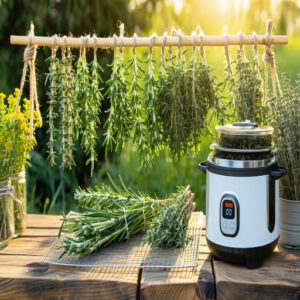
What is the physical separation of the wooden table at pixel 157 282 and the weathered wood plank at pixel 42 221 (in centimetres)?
37

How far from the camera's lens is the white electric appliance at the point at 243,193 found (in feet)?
5.10

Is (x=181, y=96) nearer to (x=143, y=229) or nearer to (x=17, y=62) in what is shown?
(x=143, y=229)

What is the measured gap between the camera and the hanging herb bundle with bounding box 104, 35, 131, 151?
181cm

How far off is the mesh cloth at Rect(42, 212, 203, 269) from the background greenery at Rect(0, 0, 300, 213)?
112 centimetres

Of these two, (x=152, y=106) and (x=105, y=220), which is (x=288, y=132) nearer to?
(x=152, y=106)

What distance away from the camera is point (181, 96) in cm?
179

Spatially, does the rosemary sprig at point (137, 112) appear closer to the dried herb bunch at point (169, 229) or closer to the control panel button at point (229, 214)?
the dried herb bunch at point (169, 229)

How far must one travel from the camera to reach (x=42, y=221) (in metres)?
2.11

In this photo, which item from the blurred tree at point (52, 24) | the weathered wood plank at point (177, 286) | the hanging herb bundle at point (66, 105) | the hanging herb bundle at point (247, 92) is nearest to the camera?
the weathered wood plank at point (177, 286)

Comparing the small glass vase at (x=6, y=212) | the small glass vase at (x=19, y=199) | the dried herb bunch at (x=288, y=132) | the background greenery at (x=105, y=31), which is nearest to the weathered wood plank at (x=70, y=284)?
the small glass vase at (x=6, y=212)

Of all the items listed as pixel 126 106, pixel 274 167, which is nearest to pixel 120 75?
pixel 126 106

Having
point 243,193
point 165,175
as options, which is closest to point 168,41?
point 243,193

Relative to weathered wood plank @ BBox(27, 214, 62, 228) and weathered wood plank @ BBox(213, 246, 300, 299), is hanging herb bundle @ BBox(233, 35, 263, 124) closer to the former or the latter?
weathered wood plank @ BBox(213, 246, 300, 299)

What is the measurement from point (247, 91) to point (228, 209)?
400 millimetres
